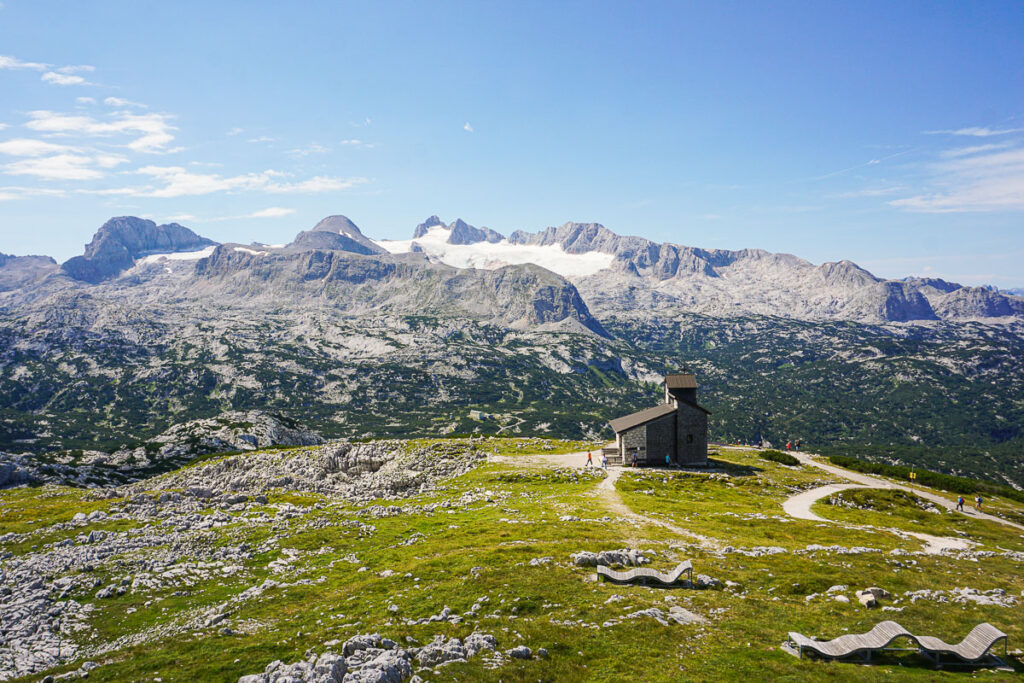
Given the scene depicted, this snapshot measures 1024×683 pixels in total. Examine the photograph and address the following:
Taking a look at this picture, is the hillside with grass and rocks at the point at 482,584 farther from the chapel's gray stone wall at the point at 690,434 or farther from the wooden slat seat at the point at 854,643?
A: the chapel's gray stone wall at the point at 690,434

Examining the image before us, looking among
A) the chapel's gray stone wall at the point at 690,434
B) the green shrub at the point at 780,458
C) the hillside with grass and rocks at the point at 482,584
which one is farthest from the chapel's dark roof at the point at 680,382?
the green shrub at the point at 780,458

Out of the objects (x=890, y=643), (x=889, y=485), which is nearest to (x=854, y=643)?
(x=890, y=643)

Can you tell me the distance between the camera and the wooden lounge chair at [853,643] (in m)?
21.9

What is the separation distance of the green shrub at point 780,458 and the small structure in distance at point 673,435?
18.0m

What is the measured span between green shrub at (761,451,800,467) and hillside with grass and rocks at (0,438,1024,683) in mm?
24264

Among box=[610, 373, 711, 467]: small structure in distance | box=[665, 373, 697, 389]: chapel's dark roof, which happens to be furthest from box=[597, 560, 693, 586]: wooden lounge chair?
box=[665, 373, 697, 389]: chapel's dark roof

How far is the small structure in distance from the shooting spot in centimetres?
8281

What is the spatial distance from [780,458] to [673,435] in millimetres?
25214

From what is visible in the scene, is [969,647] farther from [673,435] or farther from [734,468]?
[734,468]

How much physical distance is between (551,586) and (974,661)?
64.0 ft

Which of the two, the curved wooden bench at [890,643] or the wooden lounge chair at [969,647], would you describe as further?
the curved wooden bench at [890,643]

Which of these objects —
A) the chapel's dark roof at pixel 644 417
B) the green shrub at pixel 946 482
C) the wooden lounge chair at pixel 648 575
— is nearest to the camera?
the wooden lounge chair at pixel 648 575

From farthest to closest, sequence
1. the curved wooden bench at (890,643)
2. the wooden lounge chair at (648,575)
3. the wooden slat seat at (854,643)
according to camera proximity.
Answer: the wooden lounge chair at (648,575), the wooden slat seat at (854,643), the curved wooden bench at (890,643)

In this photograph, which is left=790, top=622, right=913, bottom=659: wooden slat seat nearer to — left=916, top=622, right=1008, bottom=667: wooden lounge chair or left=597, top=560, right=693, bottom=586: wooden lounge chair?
left=916, top=622, right=1008, bottom=667: wooden lounge chair
